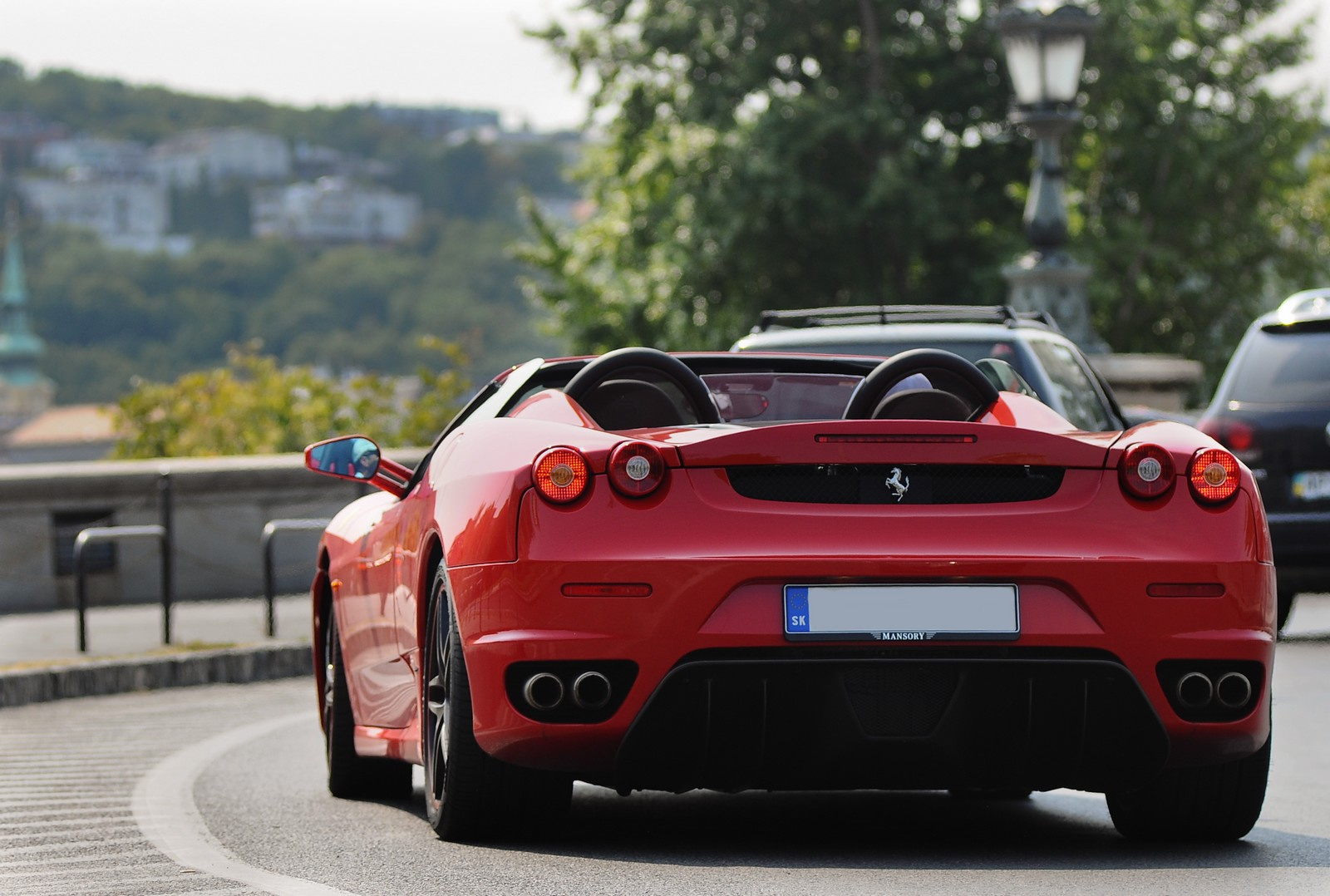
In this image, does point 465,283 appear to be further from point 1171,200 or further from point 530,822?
point 530,822

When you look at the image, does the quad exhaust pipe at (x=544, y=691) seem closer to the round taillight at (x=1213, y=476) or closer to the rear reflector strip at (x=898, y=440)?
the rear reflector strip at (x=898, y=440)

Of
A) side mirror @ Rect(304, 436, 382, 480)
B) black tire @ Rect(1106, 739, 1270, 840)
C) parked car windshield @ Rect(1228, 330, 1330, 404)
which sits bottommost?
black tire @ Rect(1106, 739, 1270, 840)

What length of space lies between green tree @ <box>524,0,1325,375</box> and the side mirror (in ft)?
94.4

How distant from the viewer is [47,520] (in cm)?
1922

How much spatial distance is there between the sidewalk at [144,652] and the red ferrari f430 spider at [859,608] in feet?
24.0

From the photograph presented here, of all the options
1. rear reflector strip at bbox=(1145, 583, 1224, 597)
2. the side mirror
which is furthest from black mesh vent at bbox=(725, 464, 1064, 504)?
the side mirror

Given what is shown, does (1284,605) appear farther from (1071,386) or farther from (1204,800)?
(1204,800)

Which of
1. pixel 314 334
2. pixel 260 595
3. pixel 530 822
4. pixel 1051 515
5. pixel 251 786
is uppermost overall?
pixel 1051 515

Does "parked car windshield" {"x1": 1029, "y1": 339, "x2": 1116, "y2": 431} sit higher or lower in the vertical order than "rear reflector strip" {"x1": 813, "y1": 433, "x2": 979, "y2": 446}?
lower

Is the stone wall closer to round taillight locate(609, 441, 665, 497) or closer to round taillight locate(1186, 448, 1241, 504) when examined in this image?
round taillight locate(609, 441, 665, 497)

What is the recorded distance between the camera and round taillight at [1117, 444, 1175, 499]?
5.44 m

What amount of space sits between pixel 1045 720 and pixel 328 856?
5.63 ft

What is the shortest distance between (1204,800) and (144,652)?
8.96 m

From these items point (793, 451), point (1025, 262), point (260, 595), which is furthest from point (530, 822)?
point (260, 595)
